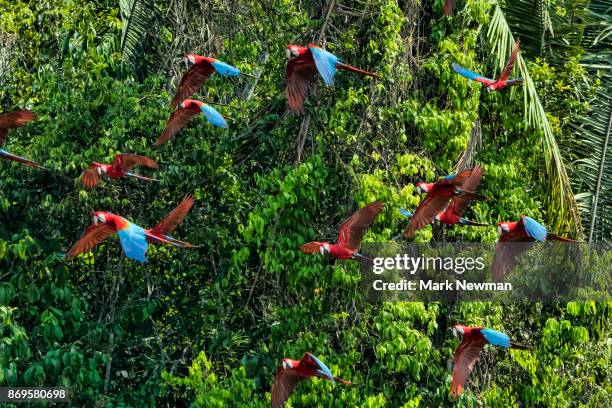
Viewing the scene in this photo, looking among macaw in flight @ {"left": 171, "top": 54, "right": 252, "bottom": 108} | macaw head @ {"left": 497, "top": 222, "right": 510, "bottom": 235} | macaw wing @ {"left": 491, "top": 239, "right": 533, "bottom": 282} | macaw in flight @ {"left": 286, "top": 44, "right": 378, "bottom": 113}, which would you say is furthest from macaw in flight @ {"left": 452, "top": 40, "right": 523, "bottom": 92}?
macaw in flight @ {"left": 171, "top": 54, "right": 252, "bottom": 108}

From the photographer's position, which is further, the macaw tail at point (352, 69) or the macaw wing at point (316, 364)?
the macaw tail at point (352, 69)

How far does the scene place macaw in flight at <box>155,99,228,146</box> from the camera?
821 centimetres

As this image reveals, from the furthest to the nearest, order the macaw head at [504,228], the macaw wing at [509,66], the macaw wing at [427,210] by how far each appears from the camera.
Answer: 1. the macaw wing at [509,66]
2. the macaw head at [504,228]
3. the macaw wing at [427,210]

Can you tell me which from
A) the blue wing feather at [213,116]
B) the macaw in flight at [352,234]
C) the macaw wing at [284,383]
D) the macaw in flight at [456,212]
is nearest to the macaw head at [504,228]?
the macaw in flight at [456,212]

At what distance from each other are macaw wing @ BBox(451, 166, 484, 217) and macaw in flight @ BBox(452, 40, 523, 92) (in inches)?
23.6

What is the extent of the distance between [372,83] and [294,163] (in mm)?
754

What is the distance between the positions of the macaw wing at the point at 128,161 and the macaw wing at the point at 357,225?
4.13 ft

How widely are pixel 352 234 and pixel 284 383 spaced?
1.01 meters

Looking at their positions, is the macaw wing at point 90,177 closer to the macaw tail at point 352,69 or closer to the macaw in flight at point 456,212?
the macaw tail at point 352,69

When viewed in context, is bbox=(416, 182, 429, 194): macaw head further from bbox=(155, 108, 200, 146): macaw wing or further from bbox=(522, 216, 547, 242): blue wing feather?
bbox=(155, 108, 200, 146): macaw wing

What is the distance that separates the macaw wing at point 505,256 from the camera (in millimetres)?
8312

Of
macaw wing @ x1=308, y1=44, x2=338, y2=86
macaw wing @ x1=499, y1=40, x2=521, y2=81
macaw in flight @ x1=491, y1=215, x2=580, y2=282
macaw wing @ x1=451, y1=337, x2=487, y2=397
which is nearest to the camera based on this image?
macaw wing @ x1=308, y1=44, x2=338, y2=86

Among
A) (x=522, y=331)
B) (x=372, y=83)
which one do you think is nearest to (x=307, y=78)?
(x=372, y=83)

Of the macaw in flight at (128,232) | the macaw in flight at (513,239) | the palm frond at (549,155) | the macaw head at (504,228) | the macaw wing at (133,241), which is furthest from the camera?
the palm frond at (549,155)
